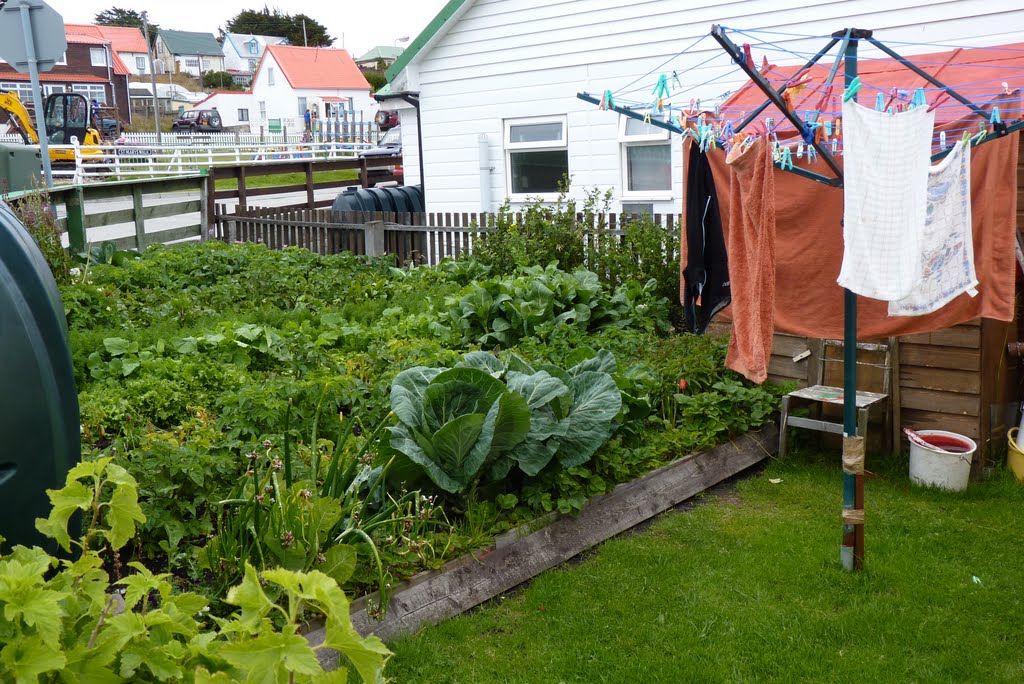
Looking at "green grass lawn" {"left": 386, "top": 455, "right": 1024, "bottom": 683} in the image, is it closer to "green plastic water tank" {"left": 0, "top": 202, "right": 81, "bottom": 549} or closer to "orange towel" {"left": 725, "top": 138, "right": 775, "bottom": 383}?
"orange towel" {"left": 725, "top": 138, "right": 775, "bottom": 383}

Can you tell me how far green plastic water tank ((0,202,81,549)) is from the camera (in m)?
2.42

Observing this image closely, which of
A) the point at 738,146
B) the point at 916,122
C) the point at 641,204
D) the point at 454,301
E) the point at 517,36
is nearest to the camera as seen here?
the point at 916,122

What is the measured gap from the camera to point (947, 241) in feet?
15.9

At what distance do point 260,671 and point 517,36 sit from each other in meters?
11.4

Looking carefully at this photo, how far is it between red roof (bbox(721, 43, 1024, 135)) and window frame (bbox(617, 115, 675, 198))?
4369mm

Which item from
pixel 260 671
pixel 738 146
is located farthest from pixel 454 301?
pixel 260 671

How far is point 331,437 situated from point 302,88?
237 feet

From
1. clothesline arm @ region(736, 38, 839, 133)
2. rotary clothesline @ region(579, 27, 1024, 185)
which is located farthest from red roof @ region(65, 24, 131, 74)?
clothesline arm @ region(736, 38, 839, 133)

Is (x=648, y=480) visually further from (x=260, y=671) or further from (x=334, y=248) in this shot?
(x=334, y=248)

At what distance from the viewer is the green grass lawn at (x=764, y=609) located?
352 cm

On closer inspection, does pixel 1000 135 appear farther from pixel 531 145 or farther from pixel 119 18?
pixel 119 18

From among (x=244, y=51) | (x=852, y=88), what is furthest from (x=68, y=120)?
(x=244, y=51)

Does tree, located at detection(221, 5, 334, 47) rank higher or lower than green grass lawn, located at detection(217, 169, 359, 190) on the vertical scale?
higher

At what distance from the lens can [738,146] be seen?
4.52 m
